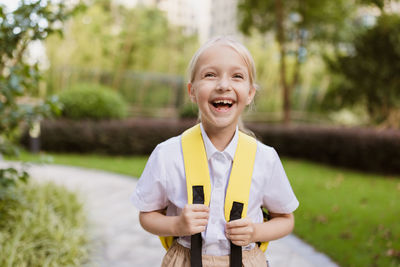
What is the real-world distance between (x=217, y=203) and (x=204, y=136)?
0.77 feet

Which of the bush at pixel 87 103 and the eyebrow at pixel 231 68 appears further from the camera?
the bush at pixel 87 103

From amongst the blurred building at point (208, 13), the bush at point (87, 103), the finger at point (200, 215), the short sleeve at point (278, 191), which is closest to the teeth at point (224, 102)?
the short sleeve at point (278, 191)

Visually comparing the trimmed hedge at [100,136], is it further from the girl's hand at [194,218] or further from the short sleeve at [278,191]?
the girl's hand at [194,218]

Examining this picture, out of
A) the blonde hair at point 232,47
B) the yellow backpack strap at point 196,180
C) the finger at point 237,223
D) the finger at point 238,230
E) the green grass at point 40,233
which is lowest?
the green grass at point 40,233

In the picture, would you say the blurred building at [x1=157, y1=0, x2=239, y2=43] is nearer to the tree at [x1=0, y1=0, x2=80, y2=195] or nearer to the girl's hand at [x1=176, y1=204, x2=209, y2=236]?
the tree at [x1=0, y1=0, x2=80, y2=195]

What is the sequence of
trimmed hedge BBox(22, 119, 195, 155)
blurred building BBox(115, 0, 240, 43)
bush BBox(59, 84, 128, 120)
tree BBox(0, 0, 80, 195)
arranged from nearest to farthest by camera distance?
1. tree BBox(0, 0, 80, 195)
2. trimmed hedge BBox(22, 119, 195, 155)
3. bush BBox(59, 84, 128, 120)
4. blurred building BBox(115, 0, 240, 43)

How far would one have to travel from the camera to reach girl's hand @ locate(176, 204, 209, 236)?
3.65ft

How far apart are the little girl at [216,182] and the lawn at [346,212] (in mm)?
2340

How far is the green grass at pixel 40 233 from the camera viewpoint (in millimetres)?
2982

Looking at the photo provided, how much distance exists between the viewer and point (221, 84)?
1161 millimetres

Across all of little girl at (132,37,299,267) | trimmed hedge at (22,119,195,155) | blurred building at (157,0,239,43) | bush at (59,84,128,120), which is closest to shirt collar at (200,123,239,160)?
little girl at (132,37,299,267)

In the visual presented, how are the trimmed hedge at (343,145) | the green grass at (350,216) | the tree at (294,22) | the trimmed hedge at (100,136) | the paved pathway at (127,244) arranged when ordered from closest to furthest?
the paved pathway at (127,244)
the green grass at (350,216)
the trimmed hedge at (343,145)
the trimmed hedge at (100,136)
the tree at (294,22)

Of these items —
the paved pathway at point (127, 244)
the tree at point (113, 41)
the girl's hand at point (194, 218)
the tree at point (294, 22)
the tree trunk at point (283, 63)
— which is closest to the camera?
the girl's hand at point (194, 218)

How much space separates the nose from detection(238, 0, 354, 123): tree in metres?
10.3
